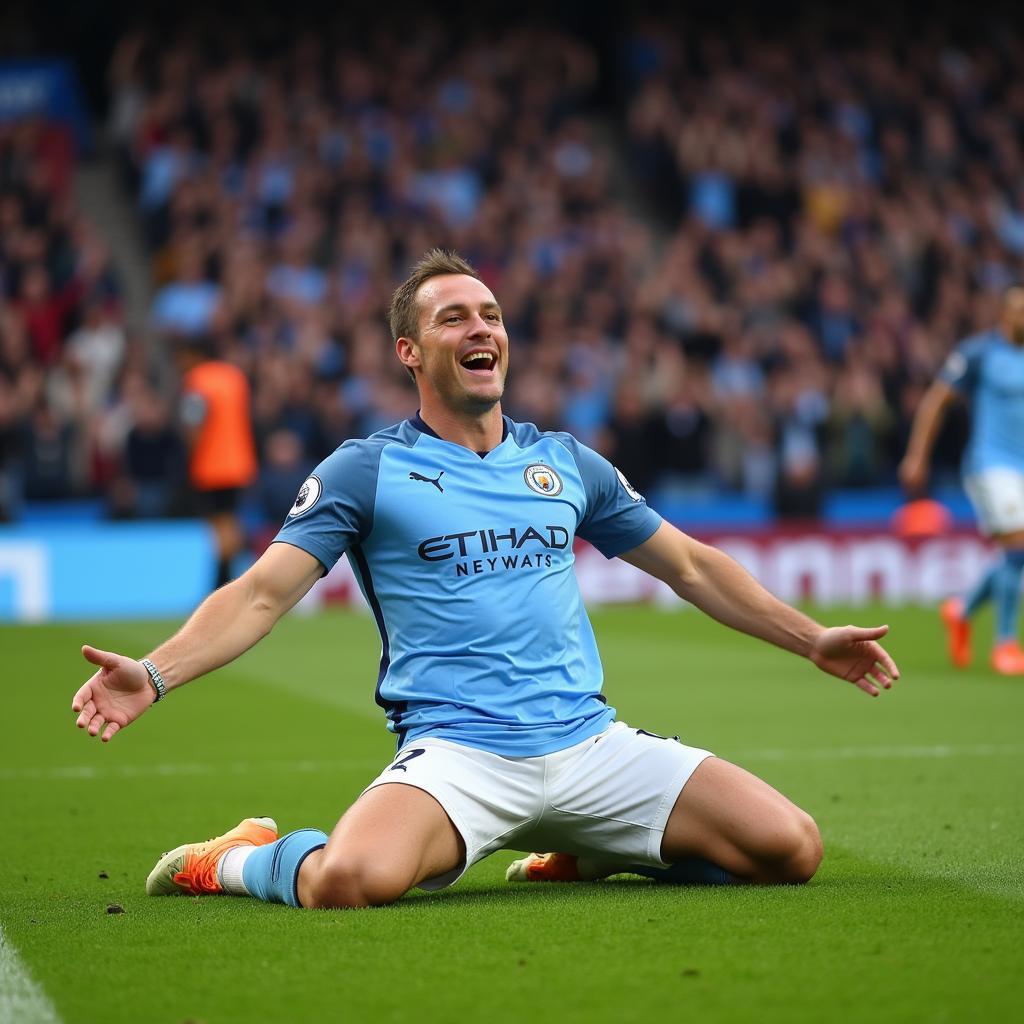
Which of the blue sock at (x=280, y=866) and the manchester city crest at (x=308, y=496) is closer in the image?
the blue sock at (x=280, y=866)

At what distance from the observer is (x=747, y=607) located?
542 cm

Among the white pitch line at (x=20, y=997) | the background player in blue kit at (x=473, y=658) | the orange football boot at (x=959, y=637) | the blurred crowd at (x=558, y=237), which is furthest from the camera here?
the blurred crowd at (x=558, y=237)

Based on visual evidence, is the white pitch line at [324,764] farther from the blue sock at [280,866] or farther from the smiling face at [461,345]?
the smiling face at [461,345]

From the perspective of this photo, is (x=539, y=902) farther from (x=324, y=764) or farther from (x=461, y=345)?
(x=324, y=764)

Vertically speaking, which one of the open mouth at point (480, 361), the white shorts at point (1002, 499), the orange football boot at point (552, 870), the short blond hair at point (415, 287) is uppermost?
the short blond hair at point (415, 287)

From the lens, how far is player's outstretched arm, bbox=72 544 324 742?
14.7ft

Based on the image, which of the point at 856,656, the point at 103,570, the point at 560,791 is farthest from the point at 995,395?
the point at 103,570

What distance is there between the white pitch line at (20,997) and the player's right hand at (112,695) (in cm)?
56

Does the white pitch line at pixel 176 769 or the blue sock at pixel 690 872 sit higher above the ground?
the blue sock at pixel 690 872

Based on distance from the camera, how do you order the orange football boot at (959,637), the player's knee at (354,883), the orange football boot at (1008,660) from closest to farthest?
the player's knee at (354,883)
the orange football boot at (1008,660)
the orange football boot at (959,637)

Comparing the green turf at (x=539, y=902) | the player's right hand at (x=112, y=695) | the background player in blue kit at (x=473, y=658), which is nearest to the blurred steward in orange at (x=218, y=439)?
the green turf at (x=539, y=902)

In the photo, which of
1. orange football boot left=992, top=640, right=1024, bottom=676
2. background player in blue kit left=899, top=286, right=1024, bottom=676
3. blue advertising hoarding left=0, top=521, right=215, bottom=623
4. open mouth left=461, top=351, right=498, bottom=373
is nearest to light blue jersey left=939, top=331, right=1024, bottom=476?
background player in blue kit left=899, top=286, right=1024, bottom=676

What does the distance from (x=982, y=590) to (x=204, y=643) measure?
7.84m

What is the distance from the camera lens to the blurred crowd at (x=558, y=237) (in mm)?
19203
